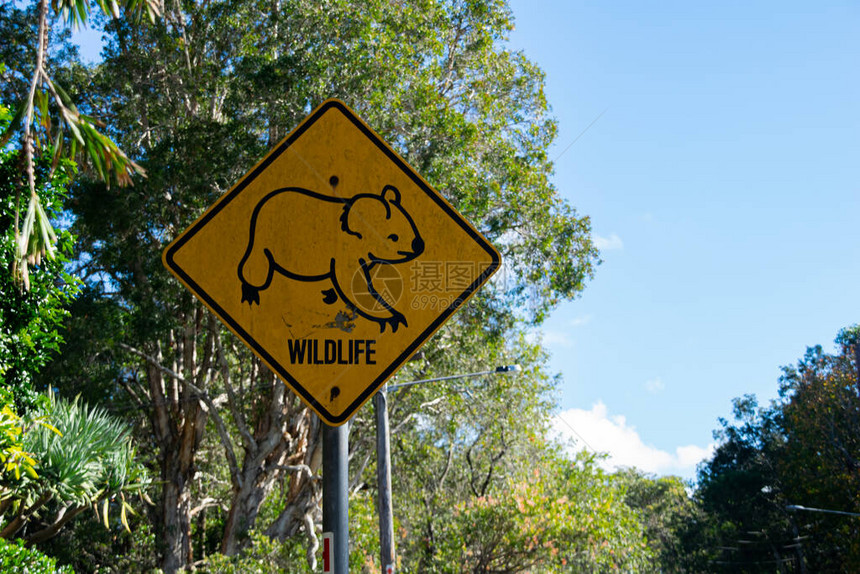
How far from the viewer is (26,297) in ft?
24.0

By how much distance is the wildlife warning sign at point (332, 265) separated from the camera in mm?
2219

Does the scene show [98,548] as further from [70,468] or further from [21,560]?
[21,560]

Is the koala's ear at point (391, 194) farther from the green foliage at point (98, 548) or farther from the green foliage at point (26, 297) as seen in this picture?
the green foliage at point (98, 548)

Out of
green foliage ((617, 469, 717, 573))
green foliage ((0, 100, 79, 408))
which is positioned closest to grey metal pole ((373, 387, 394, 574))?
green foliage ((0, 100, 79, 408))

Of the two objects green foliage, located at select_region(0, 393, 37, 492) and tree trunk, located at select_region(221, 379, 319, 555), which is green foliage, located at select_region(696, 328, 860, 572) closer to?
tree trunk, located at select_region(221, 379, 319, 555)

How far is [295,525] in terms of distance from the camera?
15.1 m

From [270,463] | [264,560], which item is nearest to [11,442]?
[264,560]

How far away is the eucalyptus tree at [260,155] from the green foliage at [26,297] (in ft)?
17.3

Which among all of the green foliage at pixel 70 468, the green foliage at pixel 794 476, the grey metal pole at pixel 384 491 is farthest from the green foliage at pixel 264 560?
the green foliage at pixel 794 476

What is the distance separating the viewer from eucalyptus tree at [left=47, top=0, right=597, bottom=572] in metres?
13.2

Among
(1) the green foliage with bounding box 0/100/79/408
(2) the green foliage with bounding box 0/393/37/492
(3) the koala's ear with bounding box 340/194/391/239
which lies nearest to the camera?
(3) the koala's ear with bounding box 340/194/391/239

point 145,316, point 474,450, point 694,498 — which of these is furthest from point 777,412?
point 145,316

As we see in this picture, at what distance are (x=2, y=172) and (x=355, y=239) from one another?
6.25 m

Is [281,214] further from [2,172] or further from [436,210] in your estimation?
[2,172]
